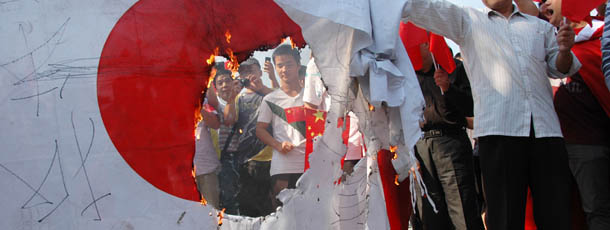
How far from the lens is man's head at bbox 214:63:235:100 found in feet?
7.36

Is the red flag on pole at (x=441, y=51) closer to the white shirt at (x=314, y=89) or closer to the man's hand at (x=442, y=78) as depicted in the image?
the man's hand at (x=442, y=78)

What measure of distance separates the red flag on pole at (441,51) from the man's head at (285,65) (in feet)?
3.85

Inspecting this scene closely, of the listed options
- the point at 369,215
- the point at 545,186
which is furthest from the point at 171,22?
the point at 545,186

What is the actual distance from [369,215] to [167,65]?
1069mm

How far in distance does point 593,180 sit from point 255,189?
5.96ft

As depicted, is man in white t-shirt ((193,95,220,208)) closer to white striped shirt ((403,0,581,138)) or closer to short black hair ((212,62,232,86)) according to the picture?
short black hair ((212,62,232,86))

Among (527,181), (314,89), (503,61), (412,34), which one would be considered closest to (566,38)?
(503,61)

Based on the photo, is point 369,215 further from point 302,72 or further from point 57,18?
point 57,18

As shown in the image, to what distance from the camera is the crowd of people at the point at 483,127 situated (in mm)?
2252

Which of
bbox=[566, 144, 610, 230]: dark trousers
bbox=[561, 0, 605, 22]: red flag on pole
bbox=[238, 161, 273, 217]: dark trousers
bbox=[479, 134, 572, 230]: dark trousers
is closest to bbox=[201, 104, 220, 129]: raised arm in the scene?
bbox=[238, 161, 273, 217]: dark trousers

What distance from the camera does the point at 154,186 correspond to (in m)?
2.09

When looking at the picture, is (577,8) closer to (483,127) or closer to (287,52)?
(483,127)

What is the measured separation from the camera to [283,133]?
230 centimetres

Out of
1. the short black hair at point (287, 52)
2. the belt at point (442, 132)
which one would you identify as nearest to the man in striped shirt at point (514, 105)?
the short black hair at point (287, 52)
